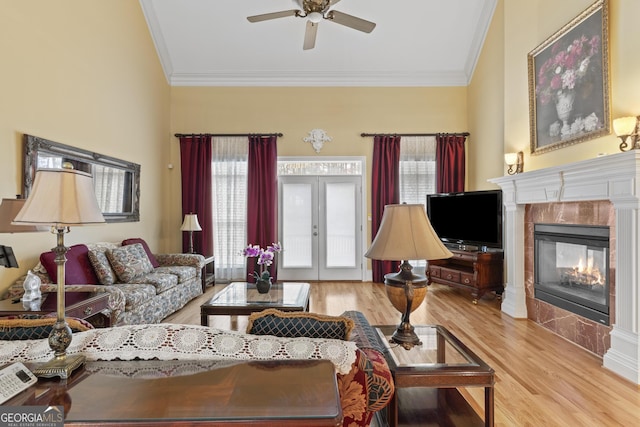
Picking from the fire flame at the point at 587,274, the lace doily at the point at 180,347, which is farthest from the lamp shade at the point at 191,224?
the fire flame at the point at 587,274

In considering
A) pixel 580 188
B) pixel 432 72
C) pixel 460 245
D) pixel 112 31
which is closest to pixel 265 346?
pixel 580 188

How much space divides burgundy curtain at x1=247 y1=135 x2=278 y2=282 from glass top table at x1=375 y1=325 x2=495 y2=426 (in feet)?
14.9

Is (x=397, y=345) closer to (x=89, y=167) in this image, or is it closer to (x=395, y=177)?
(x=89, y=167)

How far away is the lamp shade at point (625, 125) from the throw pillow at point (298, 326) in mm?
2912

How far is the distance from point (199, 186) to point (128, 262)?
2405 millimetres

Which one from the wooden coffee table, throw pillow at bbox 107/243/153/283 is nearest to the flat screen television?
the wooden coffee table

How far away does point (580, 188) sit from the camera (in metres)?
3.23

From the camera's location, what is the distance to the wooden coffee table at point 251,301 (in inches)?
128

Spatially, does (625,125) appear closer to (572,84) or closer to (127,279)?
(572,84)

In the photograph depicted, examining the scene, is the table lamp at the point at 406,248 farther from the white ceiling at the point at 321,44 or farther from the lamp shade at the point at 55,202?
the white ceiling at the point at 321,44

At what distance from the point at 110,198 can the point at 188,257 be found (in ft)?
4.39

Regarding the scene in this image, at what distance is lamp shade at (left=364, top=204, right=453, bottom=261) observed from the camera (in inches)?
68.5

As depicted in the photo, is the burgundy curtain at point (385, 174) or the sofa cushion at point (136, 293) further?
the burgundy curtain at point (385, 174)

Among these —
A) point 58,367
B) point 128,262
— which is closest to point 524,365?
point 58,367
